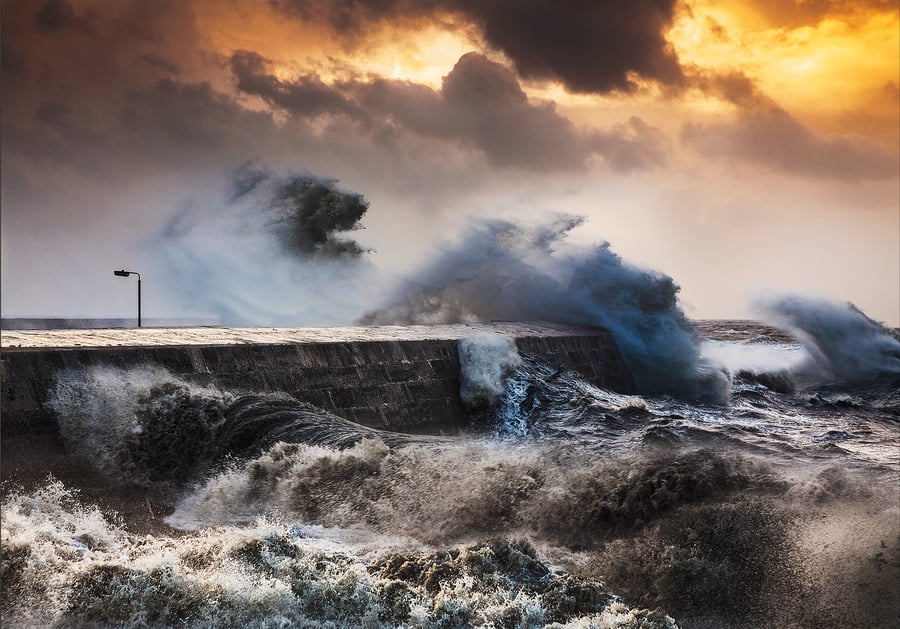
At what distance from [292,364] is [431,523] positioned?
3402mm

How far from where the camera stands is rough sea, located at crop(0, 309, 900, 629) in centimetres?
511

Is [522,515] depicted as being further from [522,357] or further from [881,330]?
[881,330]

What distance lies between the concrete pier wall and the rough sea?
9.5 inches

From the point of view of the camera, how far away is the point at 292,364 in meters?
9.59

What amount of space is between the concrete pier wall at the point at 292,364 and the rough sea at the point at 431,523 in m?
0.24

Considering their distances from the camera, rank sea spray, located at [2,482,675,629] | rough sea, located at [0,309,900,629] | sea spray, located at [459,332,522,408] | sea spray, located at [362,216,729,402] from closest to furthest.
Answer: sea spray, located at [2,482,675,629]
rough sea, located at [0,309,900,629]
sea spray, located at [459,332,522,408]
sea spray, located at [362,216,729,402]

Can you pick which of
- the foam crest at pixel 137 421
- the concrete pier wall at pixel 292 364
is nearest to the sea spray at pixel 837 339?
the concrete pier wall at pixel 292 364

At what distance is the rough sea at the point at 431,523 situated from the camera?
5.11m

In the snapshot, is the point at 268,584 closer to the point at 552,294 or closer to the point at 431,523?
the point at 431,523

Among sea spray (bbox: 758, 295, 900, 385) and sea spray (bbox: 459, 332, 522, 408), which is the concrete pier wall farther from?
sea spray (bbox: 758, 295, 900, 385)

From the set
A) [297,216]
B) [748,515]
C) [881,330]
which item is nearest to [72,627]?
[748,515]

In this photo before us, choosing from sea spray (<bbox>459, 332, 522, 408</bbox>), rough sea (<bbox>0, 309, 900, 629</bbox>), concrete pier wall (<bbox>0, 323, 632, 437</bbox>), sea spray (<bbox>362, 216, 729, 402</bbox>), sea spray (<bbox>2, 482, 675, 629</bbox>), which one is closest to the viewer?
sea spray (<bbox>2, 482, 675, 629</bbox>)

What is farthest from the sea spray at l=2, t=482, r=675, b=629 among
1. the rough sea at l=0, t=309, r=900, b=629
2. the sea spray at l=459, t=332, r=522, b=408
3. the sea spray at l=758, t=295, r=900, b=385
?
the sea spray at l=758, t=295, r=900, b=385

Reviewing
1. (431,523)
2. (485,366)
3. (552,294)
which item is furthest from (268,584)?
(552,294)
